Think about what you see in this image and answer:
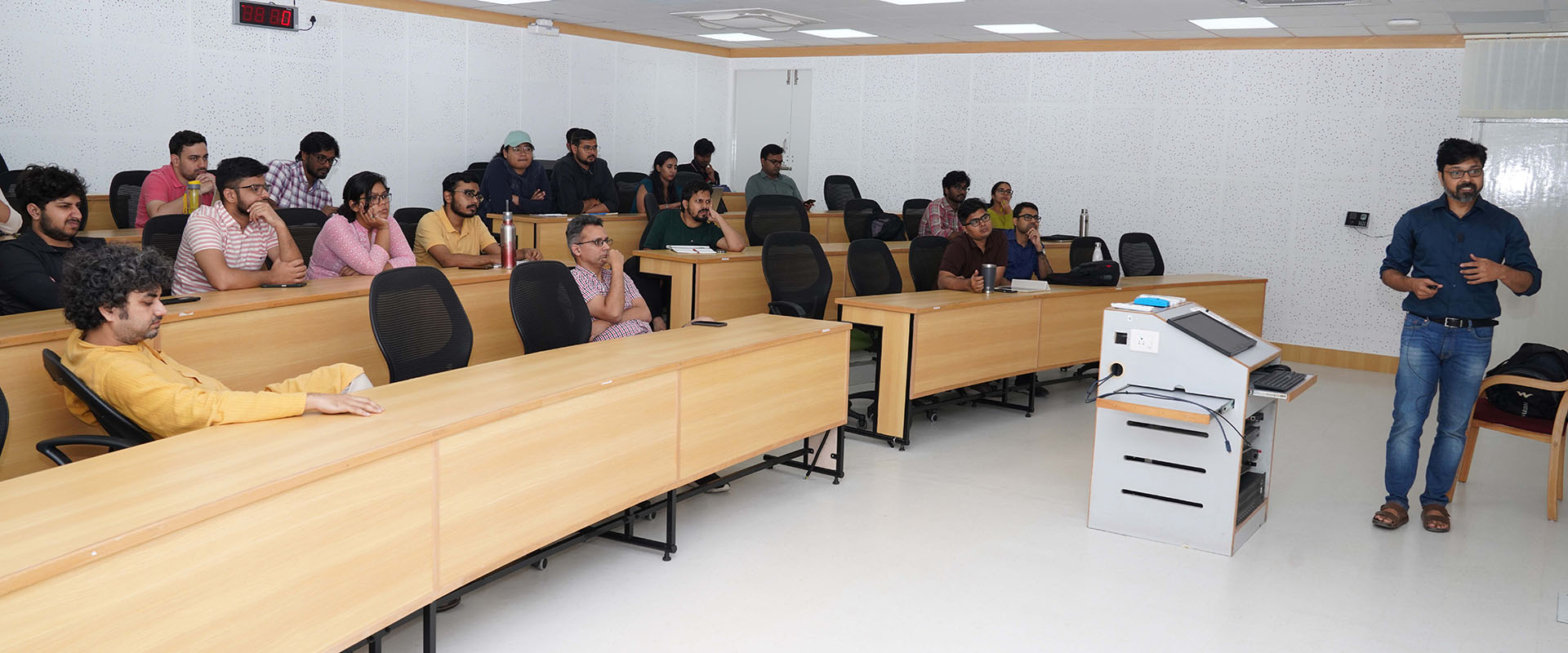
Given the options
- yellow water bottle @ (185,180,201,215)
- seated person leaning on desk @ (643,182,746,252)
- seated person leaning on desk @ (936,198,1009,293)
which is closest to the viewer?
yellow water bottle @ (185,180,201,215)

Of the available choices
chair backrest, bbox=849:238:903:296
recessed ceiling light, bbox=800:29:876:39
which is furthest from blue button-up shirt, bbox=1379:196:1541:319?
recessed ceiling light, bbox=800:29:876:39

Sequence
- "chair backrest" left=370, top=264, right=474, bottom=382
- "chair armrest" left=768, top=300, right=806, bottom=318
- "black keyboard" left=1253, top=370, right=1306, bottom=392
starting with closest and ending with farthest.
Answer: "chair backrest" left=370, top=264, right=474, bottom=382, "black keyboard" left=1253, top=370, right=1306, bottom=392, "chair armrest" left=768, top=300, right=806, bottom=318

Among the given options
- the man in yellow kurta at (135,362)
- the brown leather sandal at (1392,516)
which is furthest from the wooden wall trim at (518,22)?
the brown leather sandal at (1392,516)

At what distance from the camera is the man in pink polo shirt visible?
525cm

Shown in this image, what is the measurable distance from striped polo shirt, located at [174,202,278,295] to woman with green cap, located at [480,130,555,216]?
289cm

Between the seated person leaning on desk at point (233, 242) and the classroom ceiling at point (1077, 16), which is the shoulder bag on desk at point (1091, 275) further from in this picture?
the seated person leaning on desk at point (233, 242)

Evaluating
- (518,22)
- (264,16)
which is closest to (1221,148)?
(518,22)

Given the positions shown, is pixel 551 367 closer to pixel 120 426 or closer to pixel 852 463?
pixel 120 426

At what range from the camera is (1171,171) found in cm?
921

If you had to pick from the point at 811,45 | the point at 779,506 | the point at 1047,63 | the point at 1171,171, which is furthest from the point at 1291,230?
the point at 779,506

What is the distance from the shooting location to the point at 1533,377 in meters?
4.56

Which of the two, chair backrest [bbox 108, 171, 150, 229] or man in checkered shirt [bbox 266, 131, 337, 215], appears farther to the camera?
chair backrest [bbox 108, 171, 150, 229]

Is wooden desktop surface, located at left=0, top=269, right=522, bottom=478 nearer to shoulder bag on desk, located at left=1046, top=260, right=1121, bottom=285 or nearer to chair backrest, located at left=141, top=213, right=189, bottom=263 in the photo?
chair backrest, located at left=141, top=213, right=189, bottom=263

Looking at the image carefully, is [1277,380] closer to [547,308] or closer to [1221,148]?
[547,308]
